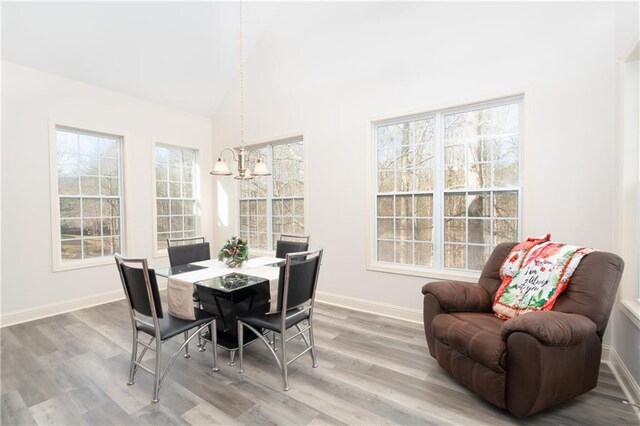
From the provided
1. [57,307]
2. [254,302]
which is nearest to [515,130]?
[254,302]

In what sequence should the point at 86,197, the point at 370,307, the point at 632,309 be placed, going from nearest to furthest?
the point at 632,309
the point at 370,307
the point at 86,197

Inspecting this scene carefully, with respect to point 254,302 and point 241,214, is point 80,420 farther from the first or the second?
point 241,214

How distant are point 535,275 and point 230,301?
2.46 meters

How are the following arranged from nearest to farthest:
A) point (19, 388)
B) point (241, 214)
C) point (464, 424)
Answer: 1. point (464, 424)
2. point (19, 388)
3. point (241, 214)

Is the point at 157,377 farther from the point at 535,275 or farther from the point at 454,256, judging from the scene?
the point at 454,256

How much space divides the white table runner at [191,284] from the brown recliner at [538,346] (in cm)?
128

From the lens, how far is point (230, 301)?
2.61 metres

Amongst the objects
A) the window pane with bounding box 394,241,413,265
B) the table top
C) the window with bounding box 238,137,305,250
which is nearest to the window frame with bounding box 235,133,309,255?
the window with bounding box 238,137,305,250

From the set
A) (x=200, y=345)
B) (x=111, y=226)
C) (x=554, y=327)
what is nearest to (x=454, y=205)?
(x=554, y=327)

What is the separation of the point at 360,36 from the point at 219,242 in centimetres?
404

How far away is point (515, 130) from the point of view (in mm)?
2842

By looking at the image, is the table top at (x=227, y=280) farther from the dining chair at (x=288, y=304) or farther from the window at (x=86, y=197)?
the window at (x=86, y=197)

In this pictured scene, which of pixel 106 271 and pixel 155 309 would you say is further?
pixel 106 271

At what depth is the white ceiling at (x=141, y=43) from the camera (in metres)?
3.29
